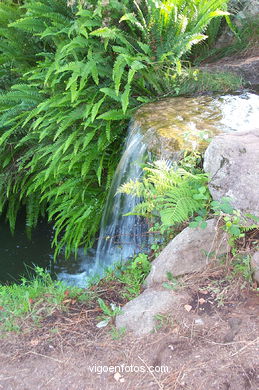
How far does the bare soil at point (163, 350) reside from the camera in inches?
82.6

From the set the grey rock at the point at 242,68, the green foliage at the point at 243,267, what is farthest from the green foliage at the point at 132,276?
the grey rock at the point at 242,68

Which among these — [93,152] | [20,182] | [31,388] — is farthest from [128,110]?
[31,388]

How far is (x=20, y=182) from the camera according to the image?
5.99m

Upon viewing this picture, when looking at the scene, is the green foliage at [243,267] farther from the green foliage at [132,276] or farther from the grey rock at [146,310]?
the green foliage at [132,276]

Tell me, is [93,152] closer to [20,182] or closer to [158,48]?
[158,48]

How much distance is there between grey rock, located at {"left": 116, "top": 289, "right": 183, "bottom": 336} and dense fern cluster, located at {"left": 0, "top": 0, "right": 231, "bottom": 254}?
209 centimetres

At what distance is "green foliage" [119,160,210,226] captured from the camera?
274 centimetres

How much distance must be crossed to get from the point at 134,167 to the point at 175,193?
107 cm

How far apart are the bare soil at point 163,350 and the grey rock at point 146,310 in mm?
60

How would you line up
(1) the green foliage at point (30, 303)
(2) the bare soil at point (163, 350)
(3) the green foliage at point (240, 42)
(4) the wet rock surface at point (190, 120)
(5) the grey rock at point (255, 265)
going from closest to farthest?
(2) the bare soil at point (163, 350) → (5) the grey rock at point (255, 265) → (1) the green foliage at point (30, 303) → (4) the wet rock surface at point (190, 120) → (3) the green foliage at point (240, 42)

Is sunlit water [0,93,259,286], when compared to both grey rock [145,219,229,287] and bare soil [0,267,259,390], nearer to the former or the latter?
grey rock [145,219,229,287]

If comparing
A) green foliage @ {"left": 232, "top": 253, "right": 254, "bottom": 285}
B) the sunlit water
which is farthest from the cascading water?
green foliage @ {"left": 232, "top": 253, "right": 254, "bottom": 285}

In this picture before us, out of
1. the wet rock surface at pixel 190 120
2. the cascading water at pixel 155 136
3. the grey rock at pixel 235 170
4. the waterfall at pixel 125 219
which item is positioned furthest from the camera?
the waterfall at pixel 125 219

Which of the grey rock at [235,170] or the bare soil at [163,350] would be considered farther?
the grey rock at [235,170]
